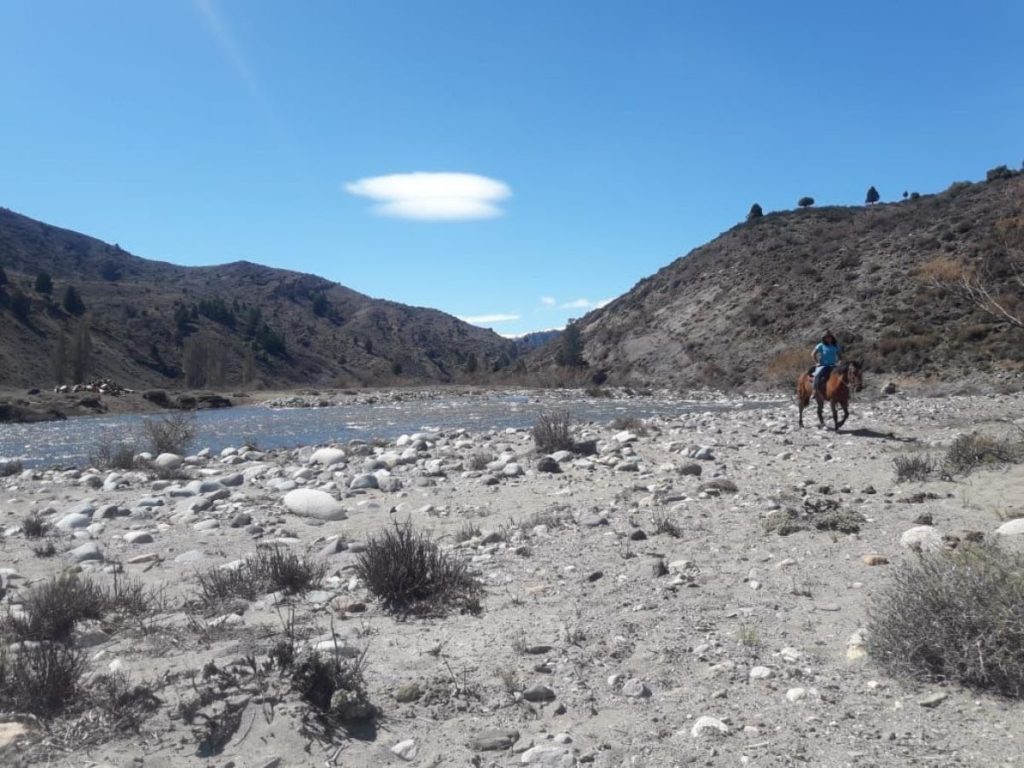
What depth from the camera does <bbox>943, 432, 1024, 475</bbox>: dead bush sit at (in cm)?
817

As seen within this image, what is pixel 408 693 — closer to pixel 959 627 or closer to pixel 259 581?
Answer: pixel 259 581

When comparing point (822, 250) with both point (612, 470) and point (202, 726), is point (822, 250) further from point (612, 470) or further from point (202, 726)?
point (202, 726)

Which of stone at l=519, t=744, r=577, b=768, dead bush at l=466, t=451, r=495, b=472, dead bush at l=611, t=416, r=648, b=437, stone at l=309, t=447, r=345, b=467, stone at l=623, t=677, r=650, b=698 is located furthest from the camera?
dead bush at l=611, t=416, r=648, b=437

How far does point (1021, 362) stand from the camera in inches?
1062

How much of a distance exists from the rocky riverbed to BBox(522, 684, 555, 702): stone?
2 centimetres

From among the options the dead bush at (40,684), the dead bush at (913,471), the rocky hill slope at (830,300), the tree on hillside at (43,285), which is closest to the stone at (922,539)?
the dead bush at (913,471)

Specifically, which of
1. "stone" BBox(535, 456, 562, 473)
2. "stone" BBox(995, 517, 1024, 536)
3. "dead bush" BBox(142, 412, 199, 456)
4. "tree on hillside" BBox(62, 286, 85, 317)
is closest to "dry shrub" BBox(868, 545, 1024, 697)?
"stone" BBox(995, 517, 1024, 536)

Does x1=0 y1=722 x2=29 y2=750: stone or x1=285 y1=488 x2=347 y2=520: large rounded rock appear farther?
x1=285 y1=488 x2=347 y2=520: large rounded rock

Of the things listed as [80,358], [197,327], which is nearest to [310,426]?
[80,358]

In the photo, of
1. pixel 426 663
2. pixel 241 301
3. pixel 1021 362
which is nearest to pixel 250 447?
pixel 426 663

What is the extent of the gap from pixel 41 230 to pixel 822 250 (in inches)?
5308

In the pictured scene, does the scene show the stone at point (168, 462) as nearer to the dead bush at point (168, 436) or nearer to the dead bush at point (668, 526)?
the dead bush at point (168, 436)

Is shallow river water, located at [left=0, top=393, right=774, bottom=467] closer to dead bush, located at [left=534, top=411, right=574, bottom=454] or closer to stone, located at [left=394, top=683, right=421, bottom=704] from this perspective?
dead bush, located at [left=534, top=411, right=574, bottom=454]

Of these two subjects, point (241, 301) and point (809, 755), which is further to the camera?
point (241, 301)
